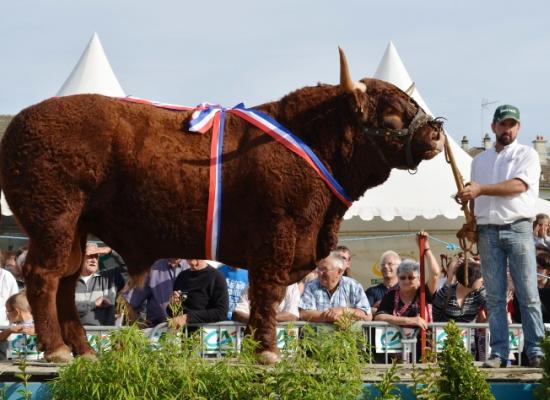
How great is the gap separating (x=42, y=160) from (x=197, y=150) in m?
0.98

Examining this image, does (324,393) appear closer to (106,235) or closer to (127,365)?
(127,365)

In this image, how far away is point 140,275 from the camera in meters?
6.54

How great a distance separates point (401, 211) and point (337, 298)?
4342mm

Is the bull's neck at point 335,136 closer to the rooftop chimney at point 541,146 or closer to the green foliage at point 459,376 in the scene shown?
the green foliage at point 459,376

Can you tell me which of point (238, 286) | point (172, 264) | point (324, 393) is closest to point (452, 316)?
point (238, 286)

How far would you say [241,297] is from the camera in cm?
935

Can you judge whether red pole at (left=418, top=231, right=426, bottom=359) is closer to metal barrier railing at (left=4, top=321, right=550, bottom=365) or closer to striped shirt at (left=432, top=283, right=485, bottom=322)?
metal barrier railing at (left=4, top=321, right=550, bottom=365)

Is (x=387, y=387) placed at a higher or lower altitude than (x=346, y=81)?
lower

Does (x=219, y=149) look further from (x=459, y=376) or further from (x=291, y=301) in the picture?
(x=291, y=301)

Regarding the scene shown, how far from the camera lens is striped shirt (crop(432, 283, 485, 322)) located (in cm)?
904

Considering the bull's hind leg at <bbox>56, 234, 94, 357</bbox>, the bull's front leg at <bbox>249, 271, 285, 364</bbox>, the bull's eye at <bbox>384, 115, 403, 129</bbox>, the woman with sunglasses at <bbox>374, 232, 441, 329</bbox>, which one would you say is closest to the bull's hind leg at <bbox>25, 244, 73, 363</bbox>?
the bull's hind leg at <bbox>56, 234, 94, 357</bbox>

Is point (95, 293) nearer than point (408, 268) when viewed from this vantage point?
No

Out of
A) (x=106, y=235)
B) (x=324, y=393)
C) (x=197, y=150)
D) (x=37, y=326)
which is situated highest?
(x=197, y=150)

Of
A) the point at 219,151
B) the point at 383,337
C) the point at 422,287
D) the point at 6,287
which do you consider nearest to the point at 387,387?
the point at 219,151
